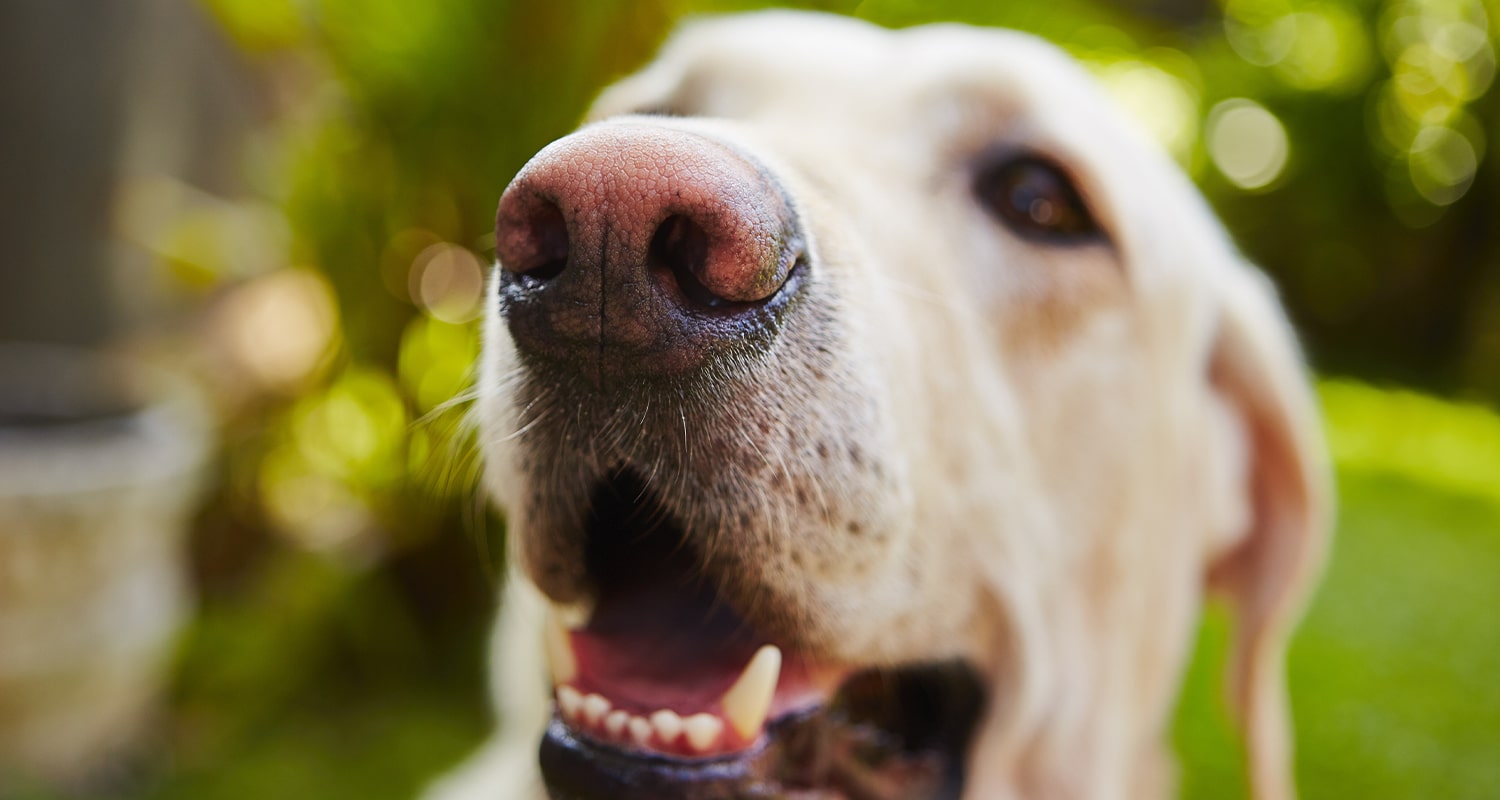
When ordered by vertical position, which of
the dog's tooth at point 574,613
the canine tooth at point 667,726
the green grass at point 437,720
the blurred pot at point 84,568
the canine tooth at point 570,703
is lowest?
the green grass at point 437,720

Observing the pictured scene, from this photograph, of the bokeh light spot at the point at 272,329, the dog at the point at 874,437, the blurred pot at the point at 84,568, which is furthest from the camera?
the bokeh light spot at the point at 272,329

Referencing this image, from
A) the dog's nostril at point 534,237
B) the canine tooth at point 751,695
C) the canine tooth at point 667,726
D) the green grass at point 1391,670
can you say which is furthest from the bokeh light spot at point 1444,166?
Answer: the dog's nostril at point 534,237

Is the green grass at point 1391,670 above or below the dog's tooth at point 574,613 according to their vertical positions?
below

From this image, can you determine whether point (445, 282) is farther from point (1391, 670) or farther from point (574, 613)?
point (1391, 670)

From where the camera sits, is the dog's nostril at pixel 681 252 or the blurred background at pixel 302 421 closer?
the dog's nostril at pixel 681 252

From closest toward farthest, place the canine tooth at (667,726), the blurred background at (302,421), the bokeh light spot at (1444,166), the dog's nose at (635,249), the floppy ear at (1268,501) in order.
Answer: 1. the dog's nose at (635,249)
2. the canine tooth at (667,726)
3. the floppy ear at (1268,501)
4. the blurred background at (302,421)
5. the bokeh light spot at (1444,166)

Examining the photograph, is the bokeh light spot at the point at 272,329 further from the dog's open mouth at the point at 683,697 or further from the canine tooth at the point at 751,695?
the canine tooth at the point at 751,695

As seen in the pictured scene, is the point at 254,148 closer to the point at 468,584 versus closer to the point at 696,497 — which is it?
the point at 468,584

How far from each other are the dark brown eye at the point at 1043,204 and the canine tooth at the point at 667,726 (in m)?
0.98

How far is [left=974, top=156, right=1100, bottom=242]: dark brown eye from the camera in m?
1.74

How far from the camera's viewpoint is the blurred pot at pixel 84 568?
9.66 ft

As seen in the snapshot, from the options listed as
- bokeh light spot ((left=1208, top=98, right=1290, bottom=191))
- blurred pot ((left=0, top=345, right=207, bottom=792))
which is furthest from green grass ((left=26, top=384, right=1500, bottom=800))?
bokeh light spot ((left=1208, top=98, right=1290, bottom=191))

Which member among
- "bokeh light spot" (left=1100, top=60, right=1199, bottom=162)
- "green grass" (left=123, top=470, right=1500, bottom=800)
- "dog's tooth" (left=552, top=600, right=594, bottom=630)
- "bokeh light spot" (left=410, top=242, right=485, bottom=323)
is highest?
"bokeh light spot" (left=1100, top=60, right=1199, bottom=162)

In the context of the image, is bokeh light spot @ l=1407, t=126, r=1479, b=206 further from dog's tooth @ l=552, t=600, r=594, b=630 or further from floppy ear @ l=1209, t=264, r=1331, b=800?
dog's tooth @ l=552, t=600, r=594, b=630
